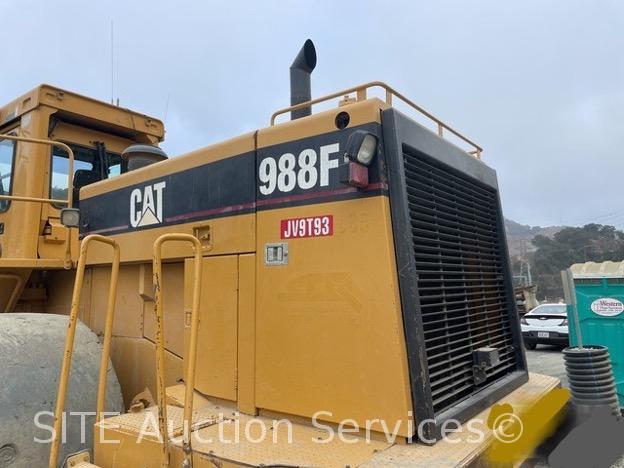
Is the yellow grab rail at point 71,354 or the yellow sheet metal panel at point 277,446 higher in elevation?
the yellow grab rail at point 71,354

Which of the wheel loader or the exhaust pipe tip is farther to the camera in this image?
the exhaust pipe tip

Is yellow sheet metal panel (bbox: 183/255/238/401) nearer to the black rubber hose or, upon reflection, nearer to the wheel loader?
the wheel loader

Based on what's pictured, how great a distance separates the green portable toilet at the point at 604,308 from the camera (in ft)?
23.4

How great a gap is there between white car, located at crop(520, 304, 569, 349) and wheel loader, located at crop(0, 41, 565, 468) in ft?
37.2

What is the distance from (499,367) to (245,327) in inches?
65.8

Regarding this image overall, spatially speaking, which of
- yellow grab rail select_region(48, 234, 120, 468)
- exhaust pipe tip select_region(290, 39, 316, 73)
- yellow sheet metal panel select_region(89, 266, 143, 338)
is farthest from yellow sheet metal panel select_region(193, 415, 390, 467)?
exhaust pipe tip select_region(290, 39, 316, 73)

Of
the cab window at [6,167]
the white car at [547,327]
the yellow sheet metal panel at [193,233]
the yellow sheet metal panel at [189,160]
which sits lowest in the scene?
the white car at [547,327]

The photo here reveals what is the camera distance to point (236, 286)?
2.73 meters

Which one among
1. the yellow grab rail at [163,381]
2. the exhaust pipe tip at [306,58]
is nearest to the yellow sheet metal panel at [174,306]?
the yellow grab rail at [163,381]

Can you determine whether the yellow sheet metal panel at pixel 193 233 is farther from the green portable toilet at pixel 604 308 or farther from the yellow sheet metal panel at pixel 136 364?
the green portable toilet at pixel 604 308

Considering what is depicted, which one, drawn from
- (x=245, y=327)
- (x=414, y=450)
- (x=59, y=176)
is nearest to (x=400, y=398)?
(x=414, y=450)

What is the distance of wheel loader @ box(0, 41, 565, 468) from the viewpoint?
2.20m

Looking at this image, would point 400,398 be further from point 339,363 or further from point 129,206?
point 129,206

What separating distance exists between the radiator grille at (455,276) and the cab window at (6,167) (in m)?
3.90
